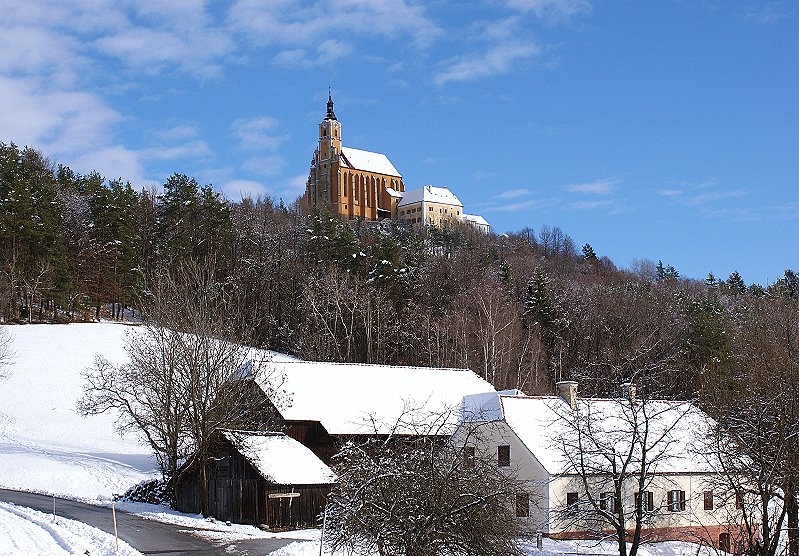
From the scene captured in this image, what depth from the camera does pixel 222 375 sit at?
1412 inches

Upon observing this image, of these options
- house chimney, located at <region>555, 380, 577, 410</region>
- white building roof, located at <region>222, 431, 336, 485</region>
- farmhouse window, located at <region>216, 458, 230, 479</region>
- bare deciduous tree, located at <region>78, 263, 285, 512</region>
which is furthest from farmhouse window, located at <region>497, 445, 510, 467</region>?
farmhouse window, located at <region>216, 458, 230, 479</region>

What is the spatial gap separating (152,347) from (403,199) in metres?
127

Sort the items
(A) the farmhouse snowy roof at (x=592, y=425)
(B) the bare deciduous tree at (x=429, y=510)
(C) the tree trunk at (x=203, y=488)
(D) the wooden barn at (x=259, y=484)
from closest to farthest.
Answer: (B) the bare deciduous tree at (x=429, y=510) → (D) the wooden barn at (x=259, y=484) → (C) the tree trunk at (x=203, y=488) → (A) the farmhouse snowy roof at (x=592, y=425)

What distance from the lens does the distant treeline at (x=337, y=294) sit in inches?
2621

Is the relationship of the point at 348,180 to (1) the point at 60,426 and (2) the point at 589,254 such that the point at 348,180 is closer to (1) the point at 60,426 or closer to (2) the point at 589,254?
(2) the point at 589,254

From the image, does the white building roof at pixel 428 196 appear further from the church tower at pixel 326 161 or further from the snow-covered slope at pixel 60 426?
the snow-covered slope at pixel 60 426

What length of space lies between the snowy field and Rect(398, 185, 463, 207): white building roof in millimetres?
97570

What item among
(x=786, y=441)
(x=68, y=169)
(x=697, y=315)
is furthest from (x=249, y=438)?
(x=68, y=169)

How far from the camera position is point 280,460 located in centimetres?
3409

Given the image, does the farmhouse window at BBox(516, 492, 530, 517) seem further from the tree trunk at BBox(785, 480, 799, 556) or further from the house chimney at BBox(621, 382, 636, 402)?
the tree trunk at BBox(785, 480, 799, 556)

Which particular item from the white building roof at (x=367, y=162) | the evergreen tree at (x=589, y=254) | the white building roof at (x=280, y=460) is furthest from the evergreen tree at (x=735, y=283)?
the white building roof at (x=280, y=460)

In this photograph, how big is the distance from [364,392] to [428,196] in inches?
4683

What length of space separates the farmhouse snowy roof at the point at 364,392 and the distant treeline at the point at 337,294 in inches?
572

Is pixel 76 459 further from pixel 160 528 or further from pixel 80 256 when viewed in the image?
pixel 80 256
